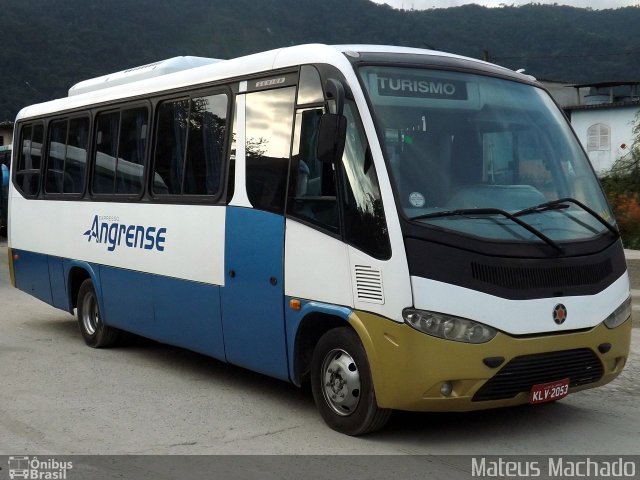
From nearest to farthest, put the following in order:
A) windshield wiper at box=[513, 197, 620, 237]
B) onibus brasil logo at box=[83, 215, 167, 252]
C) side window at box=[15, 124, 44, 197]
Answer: windshield wiper at box=[513, 197, 620, 237] < onibus brasil logo at box=[83, 215, 167, 252] < side window at box=[15, 124, 44, 197]

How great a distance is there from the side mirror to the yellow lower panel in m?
1.08

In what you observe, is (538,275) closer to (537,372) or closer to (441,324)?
(537,372)

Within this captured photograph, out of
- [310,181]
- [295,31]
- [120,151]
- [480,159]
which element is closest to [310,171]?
[310,181]

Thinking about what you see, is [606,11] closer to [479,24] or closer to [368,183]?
[479,24]

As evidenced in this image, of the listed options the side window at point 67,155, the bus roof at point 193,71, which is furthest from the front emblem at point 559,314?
the side window at point 67,155

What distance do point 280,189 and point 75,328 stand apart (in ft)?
20.1

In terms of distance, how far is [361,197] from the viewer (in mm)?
6684

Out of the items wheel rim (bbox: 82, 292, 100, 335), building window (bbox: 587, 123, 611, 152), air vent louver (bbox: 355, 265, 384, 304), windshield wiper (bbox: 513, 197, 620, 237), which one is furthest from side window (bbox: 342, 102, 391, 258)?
building window (bbox: 587, 123, 611, 152)

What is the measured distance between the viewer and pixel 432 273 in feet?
20.7

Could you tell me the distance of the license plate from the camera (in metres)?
6.59

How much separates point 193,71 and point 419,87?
2.89 meters

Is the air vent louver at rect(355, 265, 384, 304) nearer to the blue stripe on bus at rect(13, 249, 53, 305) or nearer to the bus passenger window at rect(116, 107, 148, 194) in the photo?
the bus passenger window at rect(116, 107, 148, 194)

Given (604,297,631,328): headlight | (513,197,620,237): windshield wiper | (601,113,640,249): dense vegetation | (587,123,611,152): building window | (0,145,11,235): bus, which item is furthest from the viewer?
(587,123,611,152): building window

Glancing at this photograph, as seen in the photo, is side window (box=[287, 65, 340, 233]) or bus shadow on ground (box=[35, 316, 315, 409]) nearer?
side window (box=[287, 65, 340, 233])
